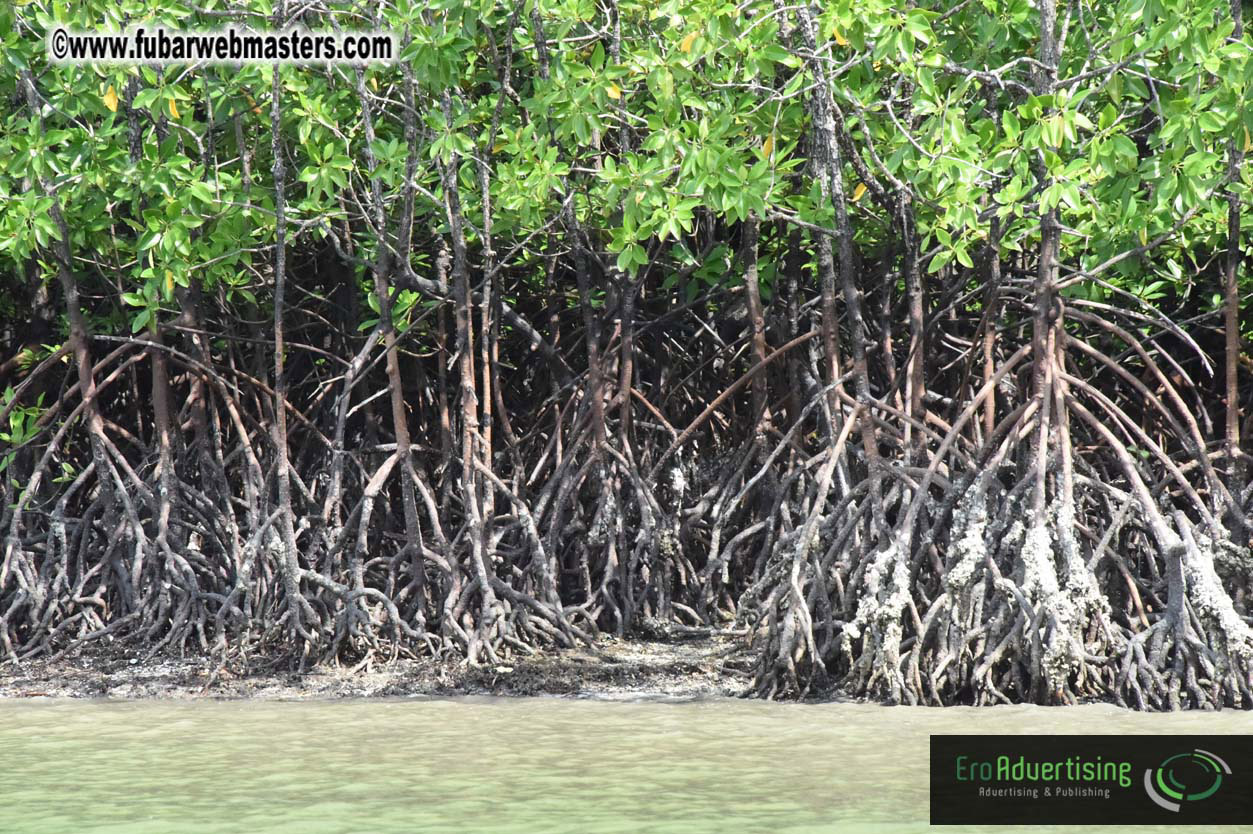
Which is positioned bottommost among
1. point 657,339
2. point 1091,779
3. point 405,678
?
point 1091,779

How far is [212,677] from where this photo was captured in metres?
7.78

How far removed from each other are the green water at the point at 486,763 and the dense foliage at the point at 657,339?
0.57 m

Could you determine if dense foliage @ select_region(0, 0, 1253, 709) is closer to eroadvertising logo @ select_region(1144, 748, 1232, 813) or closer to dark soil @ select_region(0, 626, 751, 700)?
dark soil @ select_region(0, 626, 751, 700)

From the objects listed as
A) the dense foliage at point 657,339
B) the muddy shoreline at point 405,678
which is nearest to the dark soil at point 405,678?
the muddy shoreline at point 405,678

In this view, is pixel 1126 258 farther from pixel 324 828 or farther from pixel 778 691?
pixel 324 828

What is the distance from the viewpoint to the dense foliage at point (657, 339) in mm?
7004

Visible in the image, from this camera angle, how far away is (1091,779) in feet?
19.0

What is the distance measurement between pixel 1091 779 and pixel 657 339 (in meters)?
4.58

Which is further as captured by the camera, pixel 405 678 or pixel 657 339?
pixel 657 339

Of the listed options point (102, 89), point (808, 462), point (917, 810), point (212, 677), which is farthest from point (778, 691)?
point (102, 89)

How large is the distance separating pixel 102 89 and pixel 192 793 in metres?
3.77

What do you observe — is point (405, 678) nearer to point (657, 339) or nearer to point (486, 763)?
point (486, 763)

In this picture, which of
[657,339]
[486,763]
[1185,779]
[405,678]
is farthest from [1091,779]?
[657,339]

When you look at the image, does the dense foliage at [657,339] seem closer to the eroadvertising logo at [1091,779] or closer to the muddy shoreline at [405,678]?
the muddy shoreline at [405,678]
